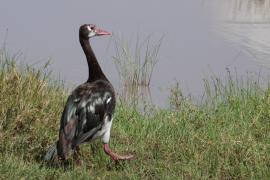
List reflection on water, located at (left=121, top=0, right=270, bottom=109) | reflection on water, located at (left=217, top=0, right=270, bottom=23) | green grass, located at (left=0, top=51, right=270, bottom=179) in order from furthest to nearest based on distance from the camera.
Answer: reflection on water, located at (left=217, top=0, right=270, bottom=23) → reflection on water, located at (left=121, top=0, right=270, bottom=109) → green grass, located at (left=0, top=51, right=270, bottom=179)

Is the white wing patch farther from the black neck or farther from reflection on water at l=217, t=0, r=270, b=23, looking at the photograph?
reflection on water at l=217, t=0, r=270, b=23

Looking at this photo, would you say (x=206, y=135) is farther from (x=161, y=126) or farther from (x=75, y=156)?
(x=75, y=156)

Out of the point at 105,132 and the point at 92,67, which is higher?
the point at 92,67

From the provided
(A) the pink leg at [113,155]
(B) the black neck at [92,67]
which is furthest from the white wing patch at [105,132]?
(B) the black neck at [92,67]

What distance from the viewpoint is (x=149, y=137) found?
9.48m

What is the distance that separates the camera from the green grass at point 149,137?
8.36 m

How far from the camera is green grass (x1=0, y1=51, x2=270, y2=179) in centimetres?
836

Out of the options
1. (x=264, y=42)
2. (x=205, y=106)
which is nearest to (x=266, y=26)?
(x=264, y=42)

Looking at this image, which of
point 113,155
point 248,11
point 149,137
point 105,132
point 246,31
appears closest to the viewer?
point 113,155

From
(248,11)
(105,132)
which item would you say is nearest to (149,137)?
(105,132)

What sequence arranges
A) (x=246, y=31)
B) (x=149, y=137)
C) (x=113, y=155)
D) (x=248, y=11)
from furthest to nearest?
(x=248, y=11)
(x=246, y=31)
(x=149, y=137)
(x=113, y=155)

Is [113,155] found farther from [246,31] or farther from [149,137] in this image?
[246,31]

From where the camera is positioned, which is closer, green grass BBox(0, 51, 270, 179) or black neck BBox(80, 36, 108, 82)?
green grass BBox(0, 51, 270, 179)

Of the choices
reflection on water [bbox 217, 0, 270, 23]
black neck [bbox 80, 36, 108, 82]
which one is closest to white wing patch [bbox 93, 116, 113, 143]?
black neck [bbox 80, 36, 108, 82]
